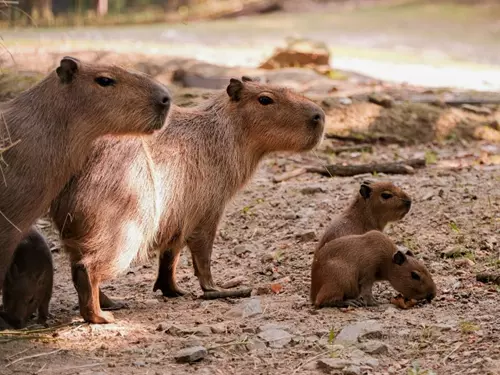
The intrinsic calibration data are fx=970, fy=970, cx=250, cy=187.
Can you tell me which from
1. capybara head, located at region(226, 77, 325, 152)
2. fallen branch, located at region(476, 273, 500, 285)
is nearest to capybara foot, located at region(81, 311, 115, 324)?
capybara head, located at region(226, 77, 325, 152)

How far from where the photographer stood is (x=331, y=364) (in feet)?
14.6

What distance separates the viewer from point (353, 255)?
5453mm

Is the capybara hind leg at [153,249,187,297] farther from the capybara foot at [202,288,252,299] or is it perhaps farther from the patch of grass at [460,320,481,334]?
the patch of grass at [460,320,481,334]

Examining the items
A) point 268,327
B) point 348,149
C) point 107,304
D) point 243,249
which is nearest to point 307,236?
point 243,249

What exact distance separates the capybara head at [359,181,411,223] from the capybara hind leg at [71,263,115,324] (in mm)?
1877

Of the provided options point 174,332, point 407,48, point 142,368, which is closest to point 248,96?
point 174,332

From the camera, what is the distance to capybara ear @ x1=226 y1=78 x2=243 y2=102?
5988 millimetres

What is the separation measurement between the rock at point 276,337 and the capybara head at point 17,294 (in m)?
1.33

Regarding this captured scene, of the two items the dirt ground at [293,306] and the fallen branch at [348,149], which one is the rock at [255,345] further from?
the fallen branch at [348,149]

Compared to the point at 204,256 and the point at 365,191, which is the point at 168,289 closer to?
the point at 204,256

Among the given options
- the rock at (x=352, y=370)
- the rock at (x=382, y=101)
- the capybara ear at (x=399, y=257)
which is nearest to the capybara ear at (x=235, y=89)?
the capybara ear at (x=399, y=257)

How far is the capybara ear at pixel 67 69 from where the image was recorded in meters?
5.00

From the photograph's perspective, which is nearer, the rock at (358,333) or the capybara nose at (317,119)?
the rock at (358,333)

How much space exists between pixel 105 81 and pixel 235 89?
1.15 metres
